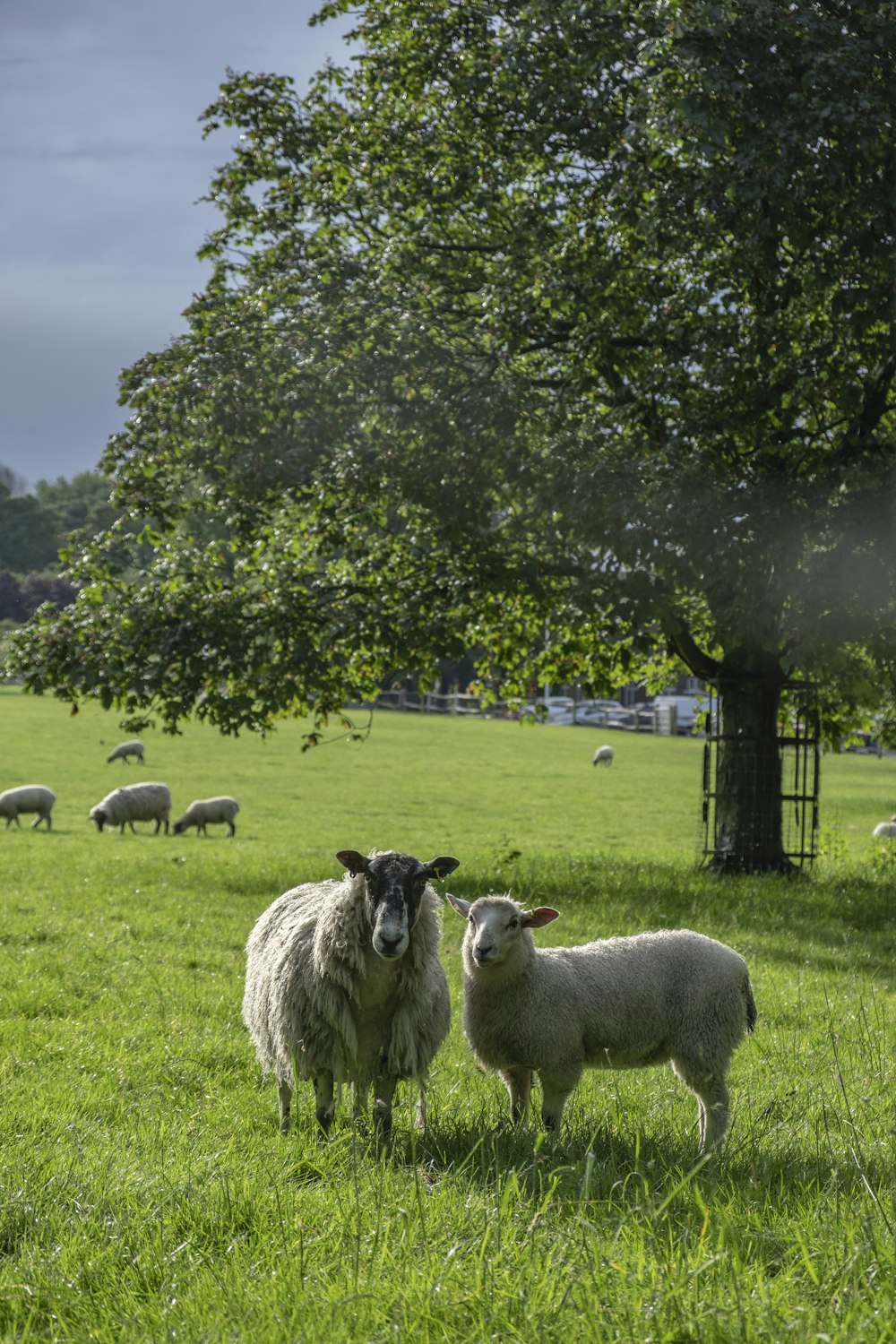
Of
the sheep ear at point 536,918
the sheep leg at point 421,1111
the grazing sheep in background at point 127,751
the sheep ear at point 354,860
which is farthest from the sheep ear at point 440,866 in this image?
the grazing sheep in background at point 127,751

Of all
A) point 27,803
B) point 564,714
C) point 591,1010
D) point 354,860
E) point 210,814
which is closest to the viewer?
point 354,860

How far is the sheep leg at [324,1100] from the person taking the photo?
18.4 ft

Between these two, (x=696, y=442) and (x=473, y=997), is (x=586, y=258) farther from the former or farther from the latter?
(x=473, y=997)

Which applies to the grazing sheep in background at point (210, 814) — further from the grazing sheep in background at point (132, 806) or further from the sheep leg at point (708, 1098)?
the sheep leg at point (708, 1098)

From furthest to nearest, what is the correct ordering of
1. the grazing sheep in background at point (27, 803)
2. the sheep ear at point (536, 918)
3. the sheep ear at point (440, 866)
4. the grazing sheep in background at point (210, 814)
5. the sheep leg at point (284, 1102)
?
1. the grazing sheep in background at point (210, 814)
2. the grazing sheep in background at point (27, 803)
3. the sheep ear at point (536, 918)
4. the sheep leg at point (284, 1102)
5. the sheep ear at point (440, 866)

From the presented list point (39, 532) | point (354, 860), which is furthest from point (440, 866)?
point (39, 532)

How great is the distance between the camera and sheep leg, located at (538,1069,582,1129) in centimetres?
582

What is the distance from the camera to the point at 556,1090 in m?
5.89

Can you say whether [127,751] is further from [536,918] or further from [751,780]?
[536,918]

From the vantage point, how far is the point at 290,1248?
3766mm

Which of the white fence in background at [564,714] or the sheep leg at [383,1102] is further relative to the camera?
the white fence in background at [564,714]

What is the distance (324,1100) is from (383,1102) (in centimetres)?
27

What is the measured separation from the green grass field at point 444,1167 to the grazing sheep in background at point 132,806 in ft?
38.4

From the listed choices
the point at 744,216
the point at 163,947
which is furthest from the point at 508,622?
the point at 163,947
